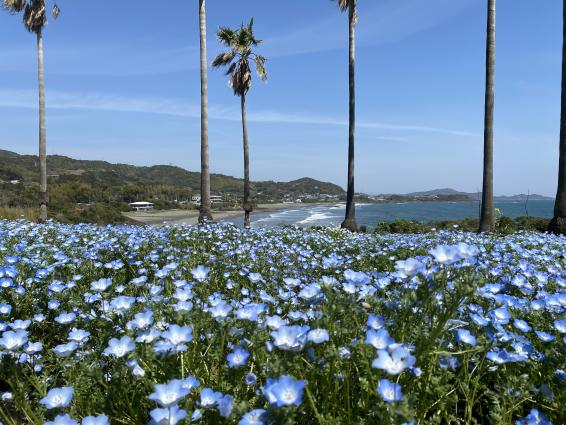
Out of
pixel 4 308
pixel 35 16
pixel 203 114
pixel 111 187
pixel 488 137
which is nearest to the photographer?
pixel 4 308

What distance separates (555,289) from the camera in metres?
3.65

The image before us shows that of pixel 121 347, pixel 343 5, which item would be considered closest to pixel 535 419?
pixel 121 347

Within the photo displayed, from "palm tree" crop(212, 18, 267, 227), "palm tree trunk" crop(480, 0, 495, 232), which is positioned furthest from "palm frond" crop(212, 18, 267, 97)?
"palm tree trunk" crop(480, 0, 495, 232)

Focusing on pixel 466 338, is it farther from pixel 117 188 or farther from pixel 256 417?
pixel 117 188

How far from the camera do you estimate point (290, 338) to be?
5.93 feet

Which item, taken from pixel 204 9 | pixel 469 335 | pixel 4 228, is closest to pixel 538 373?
pixel 469 335

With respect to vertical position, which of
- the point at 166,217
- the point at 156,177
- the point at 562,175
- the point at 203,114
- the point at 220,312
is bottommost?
the point at 166,217

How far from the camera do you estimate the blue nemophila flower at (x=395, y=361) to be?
4.97 ft

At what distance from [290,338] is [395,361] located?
1.53ft

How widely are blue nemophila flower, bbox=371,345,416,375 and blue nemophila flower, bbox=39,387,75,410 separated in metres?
1.28

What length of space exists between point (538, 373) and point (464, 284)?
2.96 feet

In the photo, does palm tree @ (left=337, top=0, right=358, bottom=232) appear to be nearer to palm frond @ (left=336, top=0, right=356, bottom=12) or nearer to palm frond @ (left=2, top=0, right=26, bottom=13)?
palm frond @ (left=336, top=0, right=356, bottom=12)

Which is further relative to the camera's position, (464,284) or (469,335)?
(469,335)

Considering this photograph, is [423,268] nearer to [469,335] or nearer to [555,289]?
[469,335]
